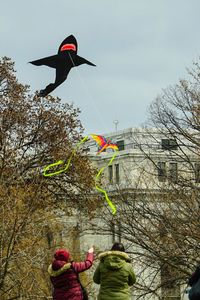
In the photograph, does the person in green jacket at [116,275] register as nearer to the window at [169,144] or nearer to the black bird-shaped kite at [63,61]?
the black bird-shaped kite at [63,61]

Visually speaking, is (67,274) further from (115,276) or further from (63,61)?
(63,61)

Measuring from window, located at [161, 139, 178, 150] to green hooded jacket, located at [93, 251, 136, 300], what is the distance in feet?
83.0

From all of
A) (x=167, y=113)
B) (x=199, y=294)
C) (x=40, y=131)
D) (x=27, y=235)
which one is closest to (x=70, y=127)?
(x=40, y=131)

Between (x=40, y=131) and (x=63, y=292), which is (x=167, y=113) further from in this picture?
(x=63, y=292)

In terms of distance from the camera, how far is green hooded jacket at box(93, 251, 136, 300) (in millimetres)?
12359

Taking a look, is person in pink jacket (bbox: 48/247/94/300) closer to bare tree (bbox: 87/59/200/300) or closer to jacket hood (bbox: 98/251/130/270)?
jacket hood (bbox: 98/251/130/270)

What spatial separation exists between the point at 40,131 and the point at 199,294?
3005 cm

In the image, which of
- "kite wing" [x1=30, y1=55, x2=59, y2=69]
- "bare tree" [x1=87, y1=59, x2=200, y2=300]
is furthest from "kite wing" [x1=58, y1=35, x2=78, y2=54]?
"bare tree" [x1=87, y1=59, x2=200, y2=300]

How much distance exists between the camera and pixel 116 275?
1241 centimetres

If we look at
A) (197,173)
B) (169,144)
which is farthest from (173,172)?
(197,173)

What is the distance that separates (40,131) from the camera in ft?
124

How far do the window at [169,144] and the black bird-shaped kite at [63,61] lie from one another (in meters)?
15.8

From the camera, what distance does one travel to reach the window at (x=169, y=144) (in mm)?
38287

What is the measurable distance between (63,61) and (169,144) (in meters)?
17.4
